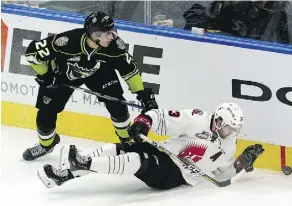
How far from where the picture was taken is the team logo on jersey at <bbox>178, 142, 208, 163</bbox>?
343cm

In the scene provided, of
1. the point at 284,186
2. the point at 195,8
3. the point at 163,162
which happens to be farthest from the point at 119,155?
the point at 195,8

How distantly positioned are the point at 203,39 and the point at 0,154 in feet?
4.58

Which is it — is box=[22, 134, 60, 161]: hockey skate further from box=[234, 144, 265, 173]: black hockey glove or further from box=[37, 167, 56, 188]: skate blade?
box=[234, 144, 265, 173]: black hockey glove

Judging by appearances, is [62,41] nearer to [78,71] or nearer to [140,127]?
[78,71]

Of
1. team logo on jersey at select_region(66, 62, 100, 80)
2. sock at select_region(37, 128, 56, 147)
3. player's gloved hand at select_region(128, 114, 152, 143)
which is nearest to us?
player's gloved hand at select_region(128, 114, 152, 143)

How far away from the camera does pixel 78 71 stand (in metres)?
3.63

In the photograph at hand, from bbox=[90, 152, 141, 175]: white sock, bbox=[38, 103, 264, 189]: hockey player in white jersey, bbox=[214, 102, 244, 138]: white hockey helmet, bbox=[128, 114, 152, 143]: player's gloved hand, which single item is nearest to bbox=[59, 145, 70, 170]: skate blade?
bbox=[38, 103, 264, 189]: hockey player in white jersey

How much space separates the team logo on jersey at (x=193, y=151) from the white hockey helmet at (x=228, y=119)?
15cm

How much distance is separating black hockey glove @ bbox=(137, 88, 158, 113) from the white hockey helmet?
1.24 ft

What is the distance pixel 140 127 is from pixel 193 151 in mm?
364

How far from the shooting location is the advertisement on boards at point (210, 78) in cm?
384

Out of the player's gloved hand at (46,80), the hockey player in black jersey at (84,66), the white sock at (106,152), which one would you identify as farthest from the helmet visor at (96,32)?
the white sock at (106,152)

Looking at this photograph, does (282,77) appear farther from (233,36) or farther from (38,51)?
(38,51)

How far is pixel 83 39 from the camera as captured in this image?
11.6 ft
